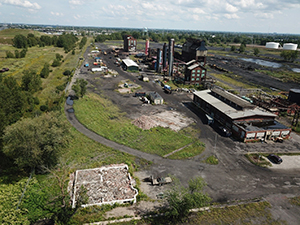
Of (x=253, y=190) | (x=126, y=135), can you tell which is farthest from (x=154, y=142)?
(x=253, y=190)

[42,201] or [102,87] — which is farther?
[102,87]

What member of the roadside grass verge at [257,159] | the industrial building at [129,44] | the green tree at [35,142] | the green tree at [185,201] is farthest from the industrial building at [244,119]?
the industrial building at [129,44]

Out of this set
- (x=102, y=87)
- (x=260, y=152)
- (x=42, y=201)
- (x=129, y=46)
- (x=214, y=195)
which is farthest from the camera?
(x=129, y=46)

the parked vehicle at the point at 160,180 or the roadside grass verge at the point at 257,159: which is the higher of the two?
the roadside grass verge at the point at 257,159

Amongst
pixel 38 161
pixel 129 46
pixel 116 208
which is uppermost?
pixel 129 46

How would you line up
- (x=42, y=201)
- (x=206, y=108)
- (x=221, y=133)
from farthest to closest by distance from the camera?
1. (x=206, y=108)
2. (x=221, y=133)
3. (x=42, y=201)

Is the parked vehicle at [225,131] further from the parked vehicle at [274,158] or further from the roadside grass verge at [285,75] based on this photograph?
the roadside grass verge at [285,75]

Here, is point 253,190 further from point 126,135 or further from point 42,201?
point 42,201

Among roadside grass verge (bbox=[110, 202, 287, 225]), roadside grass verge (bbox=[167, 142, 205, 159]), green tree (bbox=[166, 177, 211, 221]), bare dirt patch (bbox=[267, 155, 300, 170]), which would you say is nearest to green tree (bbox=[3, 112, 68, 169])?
roadside grass verge (bbox=[110, 202, 287, 225])
